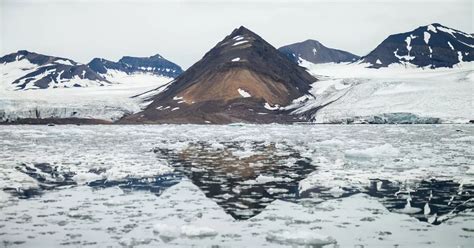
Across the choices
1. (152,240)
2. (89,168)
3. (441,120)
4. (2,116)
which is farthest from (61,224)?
(2,116)

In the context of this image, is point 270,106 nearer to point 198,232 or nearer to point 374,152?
point 374,152

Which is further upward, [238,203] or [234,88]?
[234,88]

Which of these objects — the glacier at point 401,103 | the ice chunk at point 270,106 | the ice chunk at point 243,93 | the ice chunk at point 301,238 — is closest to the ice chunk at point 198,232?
the ice chunk at point 301,238

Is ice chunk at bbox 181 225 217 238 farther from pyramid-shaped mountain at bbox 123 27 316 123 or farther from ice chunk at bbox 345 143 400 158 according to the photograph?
pyramid-shaped mountain at bbox 123 27 316 123

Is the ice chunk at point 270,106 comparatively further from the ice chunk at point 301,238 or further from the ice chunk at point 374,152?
the ice chunk at point 301,238

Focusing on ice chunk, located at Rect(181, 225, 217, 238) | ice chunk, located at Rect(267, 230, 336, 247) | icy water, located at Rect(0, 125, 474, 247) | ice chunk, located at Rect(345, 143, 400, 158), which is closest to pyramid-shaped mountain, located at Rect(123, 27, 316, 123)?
ice chunk, located at Rect(345, 143, 400, 158)

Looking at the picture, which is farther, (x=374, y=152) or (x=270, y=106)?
(x=270, y=106)

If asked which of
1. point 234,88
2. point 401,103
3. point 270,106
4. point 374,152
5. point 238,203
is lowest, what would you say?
point 238,203

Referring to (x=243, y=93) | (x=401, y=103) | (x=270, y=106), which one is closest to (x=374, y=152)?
(x=401, y=103)
